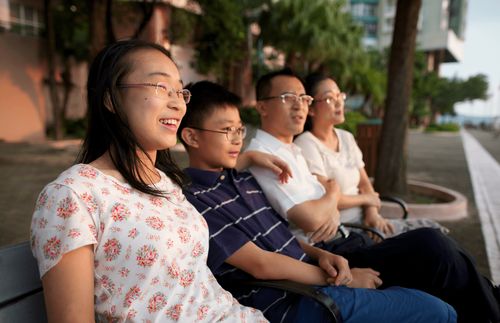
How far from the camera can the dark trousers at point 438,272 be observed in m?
2.01

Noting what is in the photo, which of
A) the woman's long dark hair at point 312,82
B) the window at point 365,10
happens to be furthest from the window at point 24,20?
the window at point 365,10

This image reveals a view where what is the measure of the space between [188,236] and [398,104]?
4648 mm

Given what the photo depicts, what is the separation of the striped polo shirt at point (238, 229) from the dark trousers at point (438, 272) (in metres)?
0.46

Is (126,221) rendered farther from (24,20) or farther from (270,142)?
(24,20)

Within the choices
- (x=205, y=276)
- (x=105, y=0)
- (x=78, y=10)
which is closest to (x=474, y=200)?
(x=205, y=276)

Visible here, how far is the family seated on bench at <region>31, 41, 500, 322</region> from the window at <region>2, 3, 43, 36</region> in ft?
54.4

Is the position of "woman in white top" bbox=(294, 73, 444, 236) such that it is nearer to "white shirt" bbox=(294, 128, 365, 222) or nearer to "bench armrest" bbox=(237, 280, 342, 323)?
"white shirt" bbox=(294, 128, 365, 222)

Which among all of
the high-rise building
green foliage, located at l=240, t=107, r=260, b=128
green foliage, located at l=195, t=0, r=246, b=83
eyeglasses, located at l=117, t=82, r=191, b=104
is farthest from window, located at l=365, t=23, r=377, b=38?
eyeglasses, located at l=117, t=82, r=191, b=104

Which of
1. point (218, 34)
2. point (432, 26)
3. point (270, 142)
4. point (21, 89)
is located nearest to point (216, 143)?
point (270, 142)

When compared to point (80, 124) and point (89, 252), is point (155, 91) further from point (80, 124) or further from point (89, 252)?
point (80, 124)

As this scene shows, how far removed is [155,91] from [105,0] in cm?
1026

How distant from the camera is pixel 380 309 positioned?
1.71 metres

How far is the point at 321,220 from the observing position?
2.21 m

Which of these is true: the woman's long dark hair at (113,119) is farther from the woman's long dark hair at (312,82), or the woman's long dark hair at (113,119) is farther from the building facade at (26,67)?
the building facade at (26,67)
